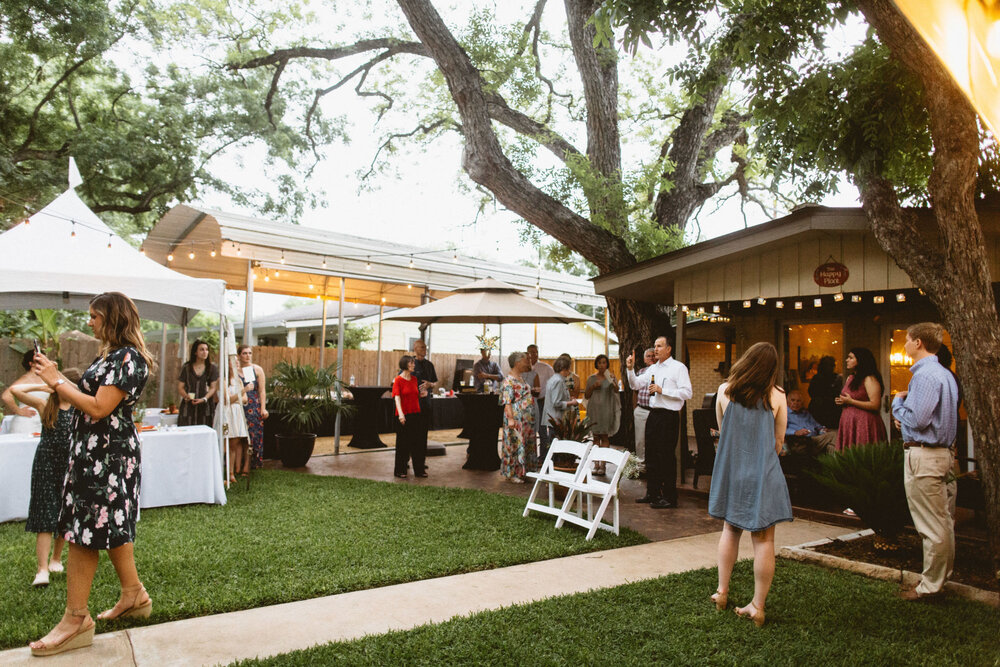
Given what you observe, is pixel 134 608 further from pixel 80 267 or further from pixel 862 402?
pixel 862 402

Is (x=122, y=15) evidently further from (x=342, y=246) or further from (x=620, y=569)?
(x=620, y=569)

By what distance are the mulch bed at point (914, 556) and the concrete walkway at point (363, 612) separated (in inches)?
32.7

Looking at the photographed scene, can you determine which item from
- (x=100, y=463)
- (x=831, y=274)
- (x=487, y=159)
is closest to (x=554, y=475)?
(x=831, y=274)

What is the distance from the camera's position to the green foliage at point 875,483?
5.28m

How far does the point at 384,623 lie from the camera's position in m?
4.04

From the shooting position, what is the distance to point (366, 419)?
12.6 m

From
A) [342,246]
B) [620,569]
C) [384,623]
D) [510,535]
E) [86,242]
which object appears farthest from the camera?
[342,246]

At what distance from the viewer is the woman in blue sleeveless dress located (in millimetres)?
4113

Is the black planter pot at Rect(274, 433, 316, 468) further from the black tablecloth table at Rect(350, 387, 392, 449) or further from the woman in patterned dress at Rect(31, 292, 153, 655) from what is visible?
the woman in patterned dress at Rect(31, 292, 153, 655)

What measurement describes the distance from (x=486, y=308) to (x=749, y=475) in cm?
658

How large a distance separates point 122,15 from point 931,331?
59.4 ft

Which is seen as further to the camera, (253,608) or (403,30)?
(403,30)

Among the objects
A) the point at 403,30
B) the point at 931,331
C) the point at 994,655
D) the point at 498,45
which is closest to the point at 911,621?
the point at 994,655

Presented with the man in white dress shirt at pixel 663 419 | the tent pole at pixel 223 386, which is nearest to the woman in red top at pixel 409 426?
the tent pole at pixel 223 386
